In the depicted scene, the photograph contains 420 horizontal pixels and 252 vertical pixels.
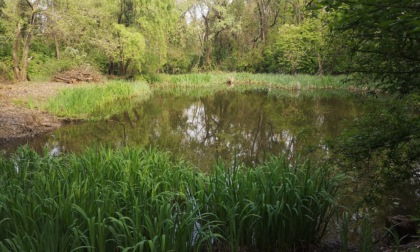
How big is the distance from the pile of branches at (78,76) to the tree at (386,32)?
17.1m

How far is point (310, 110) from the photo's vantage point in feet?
44.7

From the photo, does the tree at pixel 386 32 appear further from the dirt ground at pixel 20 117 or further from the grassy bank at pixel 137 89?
the dirt ground at pixel 20 117

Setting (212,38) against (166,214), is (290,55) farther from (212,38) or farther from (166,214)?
(166,214)

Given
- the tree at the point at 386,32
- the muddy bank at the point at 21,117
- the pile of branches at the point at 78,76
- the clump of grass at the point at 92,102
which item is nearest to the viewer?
the tree at the point at 386,32

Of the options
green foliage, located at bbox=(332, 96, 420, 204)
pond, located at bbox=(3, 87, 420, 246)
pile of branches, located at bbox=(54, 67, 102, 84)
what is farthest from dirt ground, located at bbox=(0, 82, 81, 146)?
green foliage, located at bbox=(332, 96, 420, 204)

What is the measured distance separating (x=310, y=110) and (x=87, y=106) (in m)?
8.86

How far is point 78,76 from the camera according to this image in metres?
18.0

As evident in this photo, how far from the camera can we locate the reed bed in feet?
8.19

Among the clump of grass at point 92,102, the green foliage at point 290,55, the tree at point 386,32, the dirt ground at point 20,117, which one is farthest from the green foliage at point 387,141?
the green foliage at point 290,55

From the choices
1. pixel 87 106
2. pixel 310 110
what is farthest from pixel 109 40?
pixel 310 110

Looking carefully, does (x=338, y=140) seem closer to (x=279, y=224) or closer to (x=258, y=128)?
(x=279, y=224)

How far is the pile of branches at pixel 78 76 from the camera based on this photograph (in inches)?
690

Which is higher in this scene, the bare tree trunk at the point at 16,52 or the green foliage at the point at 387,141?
the bare tree trunk at the point at 16,52

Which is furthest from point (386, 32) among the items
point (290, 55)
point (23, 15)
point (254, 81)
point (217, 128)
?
point (290, 55)
